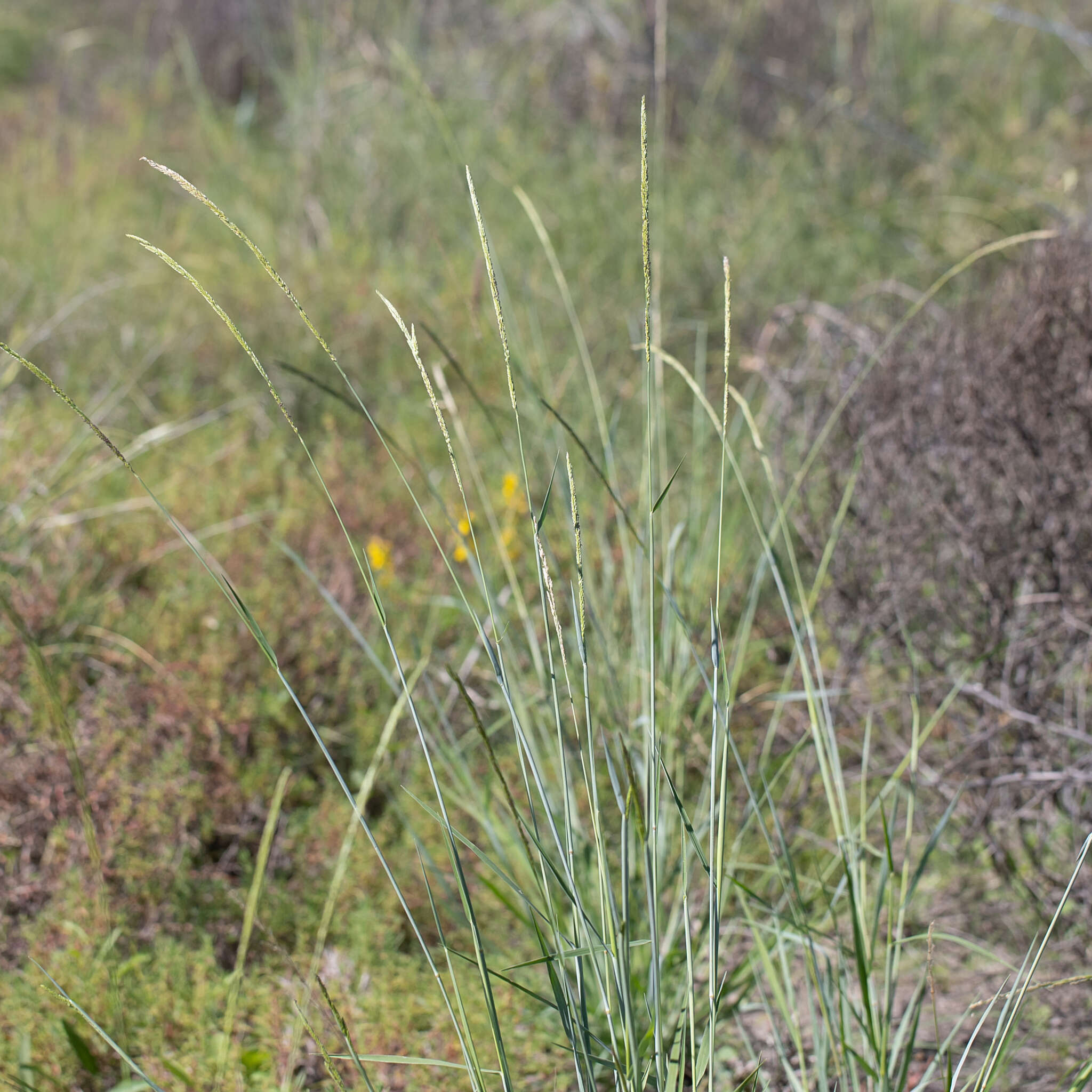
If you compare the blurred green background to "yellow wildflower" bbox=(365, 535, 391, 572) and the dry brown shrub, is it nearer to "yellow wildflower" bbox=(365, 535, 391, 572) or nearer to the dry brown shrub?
"yellow wildflower" bbox=(365, 535, 391, 572)

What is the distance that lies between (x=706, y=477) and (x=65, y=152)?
153 inches

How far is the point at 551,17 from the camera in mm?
5160

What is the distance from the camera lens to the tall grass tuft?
100 cm

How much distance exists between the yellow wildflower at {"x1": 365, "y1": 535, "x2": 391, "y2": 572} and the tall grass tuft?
11cm

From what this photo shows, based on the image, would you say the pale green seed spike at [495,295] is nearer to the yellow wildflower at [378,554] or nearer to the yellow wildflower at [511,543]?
the yellow wildflower at [511,543]

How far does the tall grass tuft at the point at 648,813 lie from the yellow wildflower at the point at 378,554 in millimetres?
105

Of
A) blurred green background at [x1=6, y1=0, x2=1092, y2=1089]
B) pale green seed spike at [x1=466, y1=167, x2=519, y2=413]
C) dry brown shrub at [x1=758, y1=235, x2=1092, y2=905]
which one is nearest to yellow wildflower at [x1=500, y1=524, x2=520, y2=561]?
blurred green background at [x1=6, y1=0, x2=1092, y2=1089]

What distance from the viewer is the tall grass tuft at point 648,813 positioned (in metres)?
1.00

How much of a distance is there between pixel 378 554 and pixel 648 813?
123 centimetres

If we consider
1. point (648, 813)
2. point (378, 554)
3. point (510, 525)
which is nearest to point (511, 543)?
point (510, 525)

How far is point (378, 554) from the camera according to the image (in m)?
2.29

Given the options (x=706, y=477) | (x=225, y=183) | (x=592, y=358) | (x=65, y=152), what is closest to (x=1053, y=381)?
(x=706, y=477)

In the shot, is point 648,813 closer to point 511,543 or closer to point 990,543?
point 990,543

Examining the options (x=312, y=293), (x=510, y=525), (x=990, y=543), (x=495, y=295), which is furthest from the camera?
(x=312, y=293)
